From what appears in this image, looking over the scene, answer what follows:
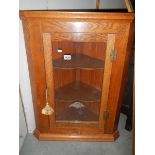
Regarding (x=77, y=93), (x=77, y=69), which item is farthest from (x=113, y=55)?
(x=77, y=93)

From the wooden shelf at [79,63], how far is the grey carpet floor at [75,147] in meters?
0.58

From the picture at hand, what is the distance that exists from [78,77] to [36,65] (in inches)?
13.6

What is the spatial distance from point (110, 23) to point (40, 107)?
2.35ft

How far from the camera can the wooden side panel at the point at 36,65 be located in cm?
118

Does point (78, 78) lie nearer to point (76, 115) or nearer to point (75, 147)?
point (76, 115)

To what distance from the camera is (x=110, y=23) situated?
45.3 inches

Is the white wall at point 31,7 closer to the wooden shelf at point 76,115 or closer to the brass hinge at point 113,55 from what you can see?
the wooden shelf at point 76,115

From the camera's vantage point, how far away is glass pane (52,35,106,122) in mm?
1330

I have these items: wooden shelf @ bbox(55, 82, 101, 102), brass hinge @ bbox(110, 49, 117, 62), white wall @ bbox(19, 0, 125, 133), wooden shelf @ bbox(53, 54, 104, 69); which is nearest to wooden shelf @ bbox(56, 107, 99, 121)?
wooden shelf @ bbox(55, 82, 101, 102)

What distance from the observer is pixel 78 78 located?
1.50 meters

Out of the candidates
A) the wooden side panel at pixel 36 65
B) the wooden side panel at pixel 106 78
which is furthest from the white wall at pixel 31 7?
the wooden side panel at pixel 106 78
